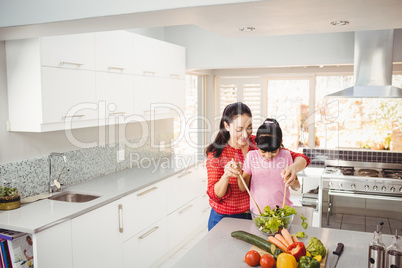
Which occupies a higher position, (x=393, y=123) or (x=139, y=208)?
(x=393, y=123)

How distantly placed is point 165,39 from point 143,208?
7.93 ft

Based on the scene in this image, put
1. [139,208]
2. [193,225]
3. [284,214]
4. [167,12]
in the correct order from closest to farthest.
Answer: [167,12] < [284,214] < [139,208] < [193,225]

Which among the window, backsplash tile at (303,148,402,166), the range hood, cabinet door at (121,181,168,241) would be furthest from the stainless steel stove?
cabinet door at (121,181,168,241)

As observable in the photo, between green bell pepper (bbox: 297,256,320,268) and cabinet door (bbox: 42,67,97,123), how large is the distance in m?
1.98

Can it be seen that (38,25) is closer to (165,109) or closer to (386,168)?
(165,109)

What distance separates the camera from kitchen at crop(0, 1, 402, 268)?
1840 millimetres

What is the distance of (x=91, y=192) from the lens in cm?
311

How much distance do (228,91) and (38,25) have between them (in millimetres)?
3960

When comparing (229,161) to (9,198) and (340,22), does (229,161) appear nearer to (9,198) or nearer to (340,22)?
(340,22)

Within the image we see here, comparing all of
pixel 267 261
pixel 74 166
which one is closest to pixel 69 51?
pixel 74 166

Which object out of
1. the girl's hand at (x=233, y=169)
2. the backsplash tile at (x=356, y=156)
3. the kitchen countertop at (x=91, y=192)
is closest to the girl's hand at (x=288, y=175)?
the girl's hand at (x=233, y=169)

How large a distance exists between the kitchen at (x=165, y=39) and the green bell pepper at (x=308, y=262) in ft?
3.39

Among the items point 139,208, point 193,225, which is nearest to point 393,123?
point 193,225

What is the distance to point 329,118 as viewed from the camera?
543 centimetres
